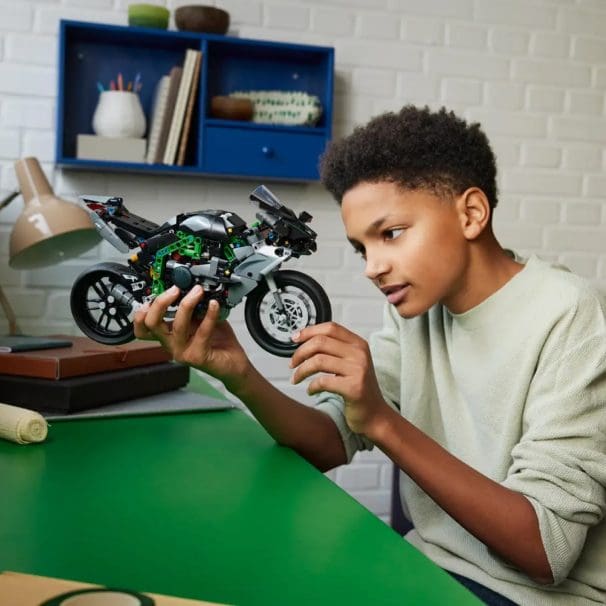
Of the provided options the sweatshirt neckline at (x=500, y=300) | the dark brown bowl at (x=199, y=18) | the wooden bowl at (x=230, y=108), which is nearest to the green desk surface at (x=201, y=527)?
the sweatshirt neckline at (x=500, y=300)

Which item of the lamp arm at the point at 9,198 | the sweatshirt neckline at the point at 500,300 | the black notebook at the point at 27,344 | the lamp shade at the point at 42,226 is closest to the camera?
the sweatshirt neckline at the point at 500,300

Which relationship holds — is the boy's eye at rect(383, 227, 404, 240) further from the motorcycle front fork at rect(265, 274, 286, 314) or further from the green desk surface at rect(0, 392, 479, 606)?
the green desk surface at rect(0, 392, 479, 606)

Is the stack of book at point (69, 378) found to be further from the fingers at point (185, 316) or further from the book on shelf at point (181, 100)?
the book on shelf at point (181, 100)

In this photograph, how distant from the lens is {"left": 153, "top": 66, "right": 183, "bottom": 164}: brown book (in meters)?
2.28

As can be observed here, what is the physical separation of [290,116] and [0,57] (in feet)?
2.62

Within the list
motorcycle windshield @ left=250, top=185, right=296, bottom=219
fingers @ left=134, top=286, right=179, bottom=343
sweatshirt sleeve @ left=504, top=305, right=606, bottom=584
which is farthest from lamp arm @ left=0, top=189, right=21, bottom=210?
sweatshirt sleeve @ left=504, top=305, right=606, bottom=584

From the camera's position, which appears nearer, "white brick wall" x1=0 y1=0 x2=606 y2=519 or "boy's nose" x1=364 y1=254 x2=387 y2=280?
"boy's nose" x1=364 y1=254 x2=387 y2=280

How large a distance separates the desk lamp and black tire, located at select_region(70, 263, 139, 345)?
0.50 m

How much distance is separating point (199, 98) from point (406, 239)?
1.39 meters

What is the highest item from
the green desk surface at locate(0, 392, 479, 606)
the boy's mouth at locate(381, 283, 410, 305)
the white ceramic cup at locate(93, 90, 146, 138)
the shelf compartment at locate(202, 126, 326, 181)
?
the white ceramic cup at locate(93, 90, 146, 138)

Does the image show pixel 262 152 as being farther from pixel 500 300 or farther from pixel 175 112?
pixel 500 300

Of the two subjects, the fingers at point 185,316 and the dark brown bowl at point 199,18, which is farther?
the dark brown bowl at point 199,18

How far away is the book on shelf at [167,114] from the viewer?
2.28m

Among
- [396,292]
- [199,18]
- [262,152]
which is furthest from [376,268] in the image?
[199,18]
